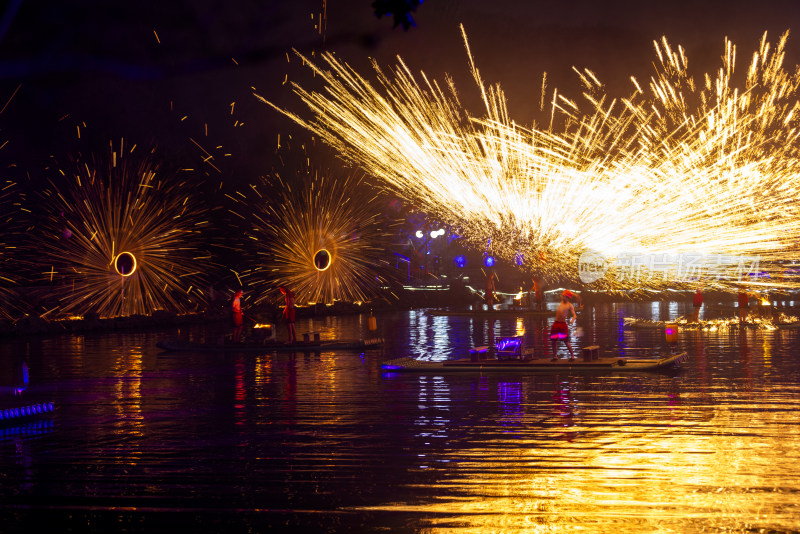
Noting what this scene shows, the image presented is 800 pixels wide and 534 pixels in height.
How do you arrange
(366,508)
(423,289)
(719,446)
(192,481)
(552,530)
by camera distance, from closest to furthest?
1. (552,530)
2. (366,508)
3. (192,481)
4. (719,446)
5. (423,289)

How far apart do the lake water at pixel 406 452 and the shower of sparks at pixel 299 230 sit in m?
22.0

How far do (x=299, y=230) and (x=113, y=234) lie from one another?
884 centimetres

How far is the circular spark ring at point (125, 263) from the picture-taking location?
33.3 m

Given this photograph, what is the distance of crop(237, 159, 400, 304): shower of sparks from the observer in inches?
1578

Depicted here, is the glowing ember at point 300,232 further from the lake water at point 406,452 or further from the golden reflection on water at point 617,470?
the golden reflection on water at point 617,470

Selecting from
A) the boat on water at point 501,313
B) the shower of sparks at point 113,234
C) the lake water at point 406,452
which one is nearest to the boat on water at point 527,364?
the lake water at point 406,452

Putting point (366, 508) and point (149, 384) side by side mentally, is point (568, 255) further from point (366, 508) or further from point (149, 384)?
point (366, 508)

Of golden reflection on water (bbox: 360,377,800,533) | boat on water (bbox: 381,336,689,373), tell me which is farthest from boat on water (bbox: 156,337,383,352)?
golden reflection on water (bbox: 360,377,800,533)

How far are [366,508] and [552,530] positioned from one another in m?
1.58

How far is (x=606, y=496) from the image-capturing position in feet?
24.9

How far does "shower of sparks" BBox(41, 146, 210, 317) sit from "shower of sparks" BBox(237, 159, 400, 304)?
3.61 meters

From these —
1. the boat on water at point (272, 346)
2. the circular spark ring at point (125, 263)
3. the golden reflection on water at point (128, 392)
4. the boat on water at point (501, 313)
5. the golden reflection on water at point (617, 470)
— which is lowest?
the golden reflection on water at point (617, 470)

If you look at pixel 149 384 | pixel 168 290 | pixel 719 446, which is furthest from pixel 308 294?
pixel 719 446

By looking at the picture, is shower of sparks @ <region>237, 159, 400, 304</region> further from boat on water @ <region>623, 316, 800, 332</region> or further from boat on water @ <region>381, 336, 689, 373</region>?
boat on water @ <region>381, 336, 689, 373</region>
